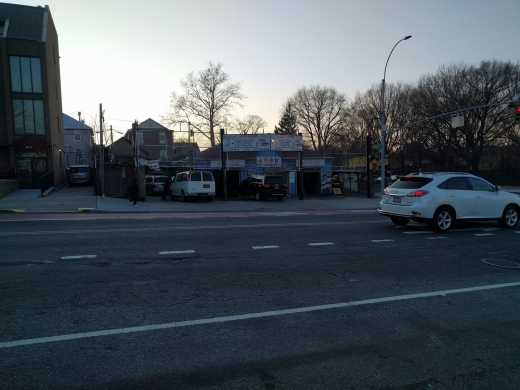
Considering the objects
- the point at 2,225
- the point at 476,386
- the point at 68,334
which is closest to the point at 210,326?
the point at 68,334

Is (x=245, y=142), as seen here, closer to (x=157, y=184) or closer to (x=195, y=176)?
(x=195, y=176)

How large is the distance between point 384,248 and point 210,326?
6.18 metres

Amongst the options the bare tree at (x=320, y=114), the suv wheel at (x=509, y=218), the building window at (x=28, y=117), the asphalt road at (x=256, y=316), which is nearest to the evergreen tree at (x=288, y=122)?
the bare tree at (x=320, y=114)

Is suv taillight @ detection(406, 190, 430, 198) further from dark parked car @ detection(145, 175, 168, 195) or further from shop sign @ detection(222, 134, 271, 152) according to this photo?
dark parked car @ detection(145, 175, 168, 195)

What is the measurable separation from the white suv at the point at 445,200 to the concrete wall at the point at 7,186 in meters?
22.6

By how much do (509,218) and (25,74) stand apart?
33.6m

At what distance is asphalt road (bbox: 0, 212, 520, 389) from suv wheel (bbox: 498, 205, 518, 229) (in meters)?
4.11

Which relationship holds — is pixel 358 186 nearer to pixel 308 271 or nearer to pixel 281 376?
pixel 308 271

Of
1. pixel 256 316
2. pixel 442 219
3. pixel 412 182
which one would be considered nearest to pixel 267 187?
pixel 412 182

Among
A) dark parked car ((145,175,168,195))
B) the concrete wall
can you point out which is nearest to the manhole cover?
the concrete wall

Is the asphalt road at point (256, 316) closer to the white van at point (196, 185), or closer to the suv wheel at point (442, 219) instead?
the suv wheel at point (442, 219)

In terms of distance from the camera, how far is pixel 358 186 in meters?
39.3

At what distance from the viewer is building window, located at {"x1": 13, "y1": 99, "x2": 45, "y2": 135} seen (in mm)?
30516

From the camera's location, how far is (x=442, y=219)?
1202 centimetres
